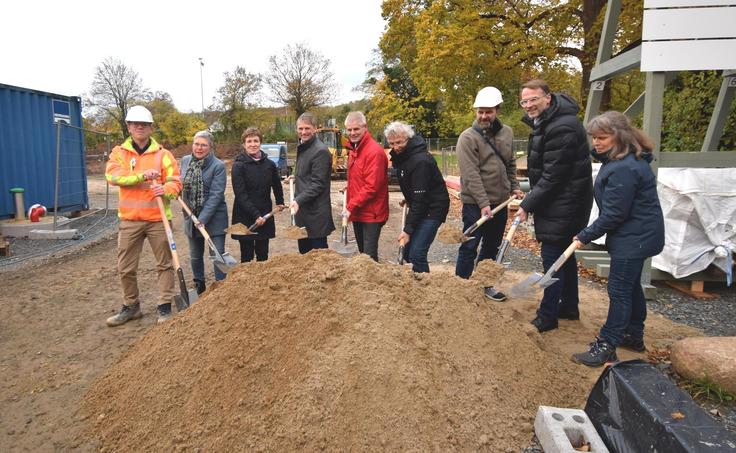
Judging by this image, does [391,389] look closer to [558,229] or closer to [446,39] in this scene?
[558,229]

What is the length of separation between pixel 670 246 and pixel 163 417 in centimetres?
495

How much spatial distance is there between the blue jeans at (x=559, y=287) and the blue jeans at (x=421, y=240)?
0.94 metres

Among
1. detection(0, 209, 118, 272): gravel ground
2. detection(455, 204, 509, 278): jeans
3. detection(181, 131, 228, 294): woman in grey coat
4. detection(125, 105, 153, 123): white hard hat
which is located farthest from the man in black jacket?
detection(0, 209, 118, 272): gravel ground

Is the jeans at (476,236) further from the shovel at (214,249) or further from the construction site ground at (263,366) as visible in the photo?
the shovel at (214,249)

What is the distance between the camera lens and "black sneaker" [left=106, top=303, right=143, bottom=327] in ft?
14.1

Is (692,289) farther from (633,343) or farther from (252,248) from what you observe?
(252,248)

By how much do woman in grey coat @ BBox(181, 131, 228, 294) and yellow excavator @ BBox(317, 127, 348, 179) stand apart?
50.4 ft

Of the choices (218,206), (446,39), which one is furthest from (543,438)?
(446,39)

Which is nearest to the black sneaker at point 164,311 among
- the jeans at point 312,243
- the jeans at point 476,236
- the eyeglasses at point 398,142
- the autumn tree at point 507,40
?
the jeans at point 312,243

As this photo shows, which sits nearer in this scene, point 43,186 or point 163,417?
point 163,417

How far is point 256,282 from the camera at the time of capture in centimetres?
330

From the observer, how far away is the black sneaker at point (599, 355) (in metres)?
3.33

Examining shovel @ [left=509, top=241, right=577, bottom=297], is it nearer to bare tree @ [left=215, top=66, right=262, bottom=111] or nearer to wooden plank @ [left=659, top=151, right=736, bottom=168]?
wooden plank @ [left=659, top=151, right=736, bottom=168]

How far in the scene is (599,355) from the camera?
3.33m
